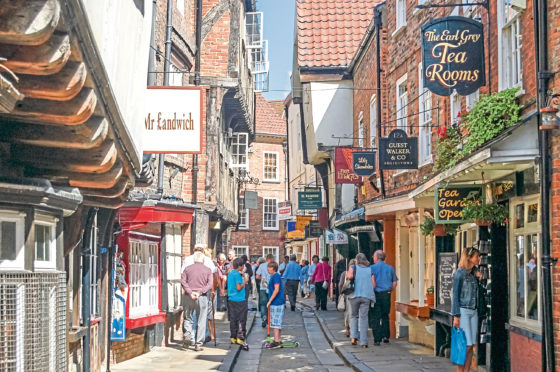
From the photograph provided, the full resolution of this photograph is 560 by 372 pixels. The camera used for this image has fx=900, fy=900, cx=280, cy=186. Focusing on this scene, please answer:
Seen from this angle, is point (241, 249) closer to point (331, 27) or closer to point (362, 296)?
point (331, 27)

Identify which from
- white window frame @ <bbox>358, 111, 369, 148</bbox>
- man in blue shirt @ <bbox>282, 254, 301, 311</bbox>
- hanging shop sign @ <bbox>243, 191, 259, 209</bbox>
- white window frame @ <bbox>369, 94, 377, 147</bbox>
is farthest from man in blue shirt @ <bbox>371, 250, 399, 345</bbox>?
hanging shop sign @ <bbox>243, 191, 259, 209</bbox>

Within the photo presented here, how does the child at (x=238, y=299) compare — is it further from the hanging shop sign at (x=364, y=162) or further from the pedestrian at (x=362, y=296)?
the hanging shop sign at (x=364, y=162)

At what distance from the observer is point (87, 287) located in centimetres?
1149

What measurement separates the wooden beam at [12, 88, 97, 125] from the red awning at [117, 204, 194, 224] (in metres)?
7.53

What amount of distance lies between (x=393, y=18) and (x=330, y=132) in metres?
8.70

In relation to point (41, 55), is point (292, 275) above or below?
below

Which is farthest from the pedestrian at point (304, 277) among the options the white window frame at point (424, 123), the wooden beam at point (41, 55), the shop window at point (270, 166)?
the wooden beam at point (41, 55)

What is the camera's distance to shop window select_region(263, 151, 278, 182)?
57.2 m

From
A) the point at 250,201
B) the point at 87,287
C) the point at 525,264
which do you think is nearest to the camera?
the point at 525,264

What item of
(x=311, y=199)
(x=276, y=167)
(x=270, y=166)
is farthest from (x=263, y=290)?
(x=276, y=167)

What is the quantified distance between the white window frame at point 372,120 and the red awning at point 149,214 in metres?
8.19

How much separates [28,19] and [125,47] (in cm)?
305

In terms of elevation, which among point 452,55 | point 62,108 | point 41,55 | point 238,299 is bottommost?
point 238,299

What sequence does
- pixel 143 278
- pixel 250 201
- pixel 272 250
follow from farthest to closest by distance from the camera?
1. pixel 272 250
2. pixel 250 201
3. pixel 143 278
